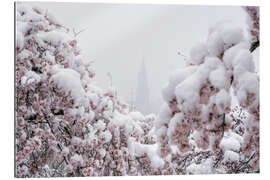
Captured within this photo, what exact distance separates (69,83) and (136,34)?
850 millimetres

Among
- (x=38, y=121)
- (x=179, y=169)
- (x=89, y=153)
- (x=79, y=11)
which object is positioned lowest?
(x=179, y=169)

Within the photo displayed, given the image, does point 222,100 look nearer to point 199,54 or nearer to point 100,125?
point 199,54

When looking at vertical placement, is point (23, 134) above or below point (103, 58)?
below

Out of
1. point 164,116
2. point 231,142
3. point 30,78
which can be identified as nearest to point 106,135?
point 30,78

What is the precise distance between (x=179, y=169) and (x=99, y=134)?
2.54 feet

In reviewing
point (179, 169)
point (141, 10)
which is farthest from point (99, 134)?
point (141, 10)

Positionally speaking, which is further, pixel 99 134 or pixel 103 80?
pixel 103 80

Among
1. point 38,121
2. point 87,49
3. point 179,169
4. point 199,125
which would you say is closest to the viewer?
point 199,125

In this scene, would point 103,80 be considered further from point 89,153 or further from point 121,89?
point 89,153

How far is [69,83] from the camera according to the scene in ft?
7.64

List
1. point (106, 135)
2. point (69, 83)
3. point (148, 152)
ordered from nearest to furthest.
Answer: point (69, 83), point (106, 135), point (148, 152)

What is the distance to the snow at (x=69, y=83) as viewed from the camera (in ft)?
7.63

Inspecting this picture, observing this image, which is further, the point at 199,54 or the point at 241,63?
the point at 199,54

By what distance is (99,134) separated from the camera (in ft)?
Result: 8.45
